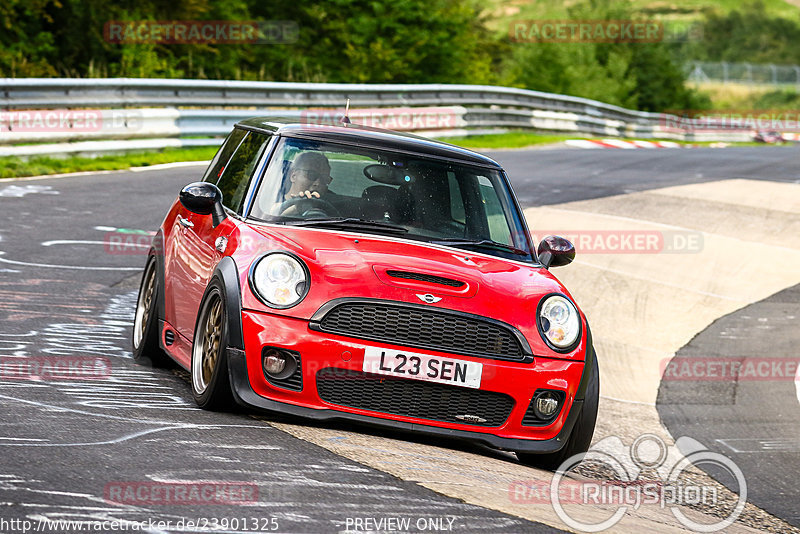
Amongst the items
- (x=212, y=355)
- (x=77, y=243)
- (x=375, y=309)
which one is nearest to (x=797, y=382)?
(x=375, y=309)

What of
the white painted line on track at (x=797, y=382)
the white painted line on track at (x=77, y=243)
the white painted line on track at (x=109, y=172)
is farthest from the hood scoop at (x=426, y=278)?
the white painted line on track at (x=109, y=172)

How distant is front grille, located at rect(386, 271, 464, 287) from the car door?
1.00 meters

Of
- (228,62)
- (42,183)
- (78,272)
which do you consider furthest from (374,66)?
(78,272)

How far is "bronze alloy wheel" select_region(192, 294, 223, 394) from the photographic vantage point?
5.53 metres

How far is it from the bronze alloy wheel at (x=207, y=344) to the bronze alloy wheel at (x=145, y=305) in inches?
46.9

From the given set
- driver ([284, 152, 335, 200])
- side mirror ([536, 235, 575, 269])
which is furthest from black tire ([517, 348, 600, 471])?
driver ([284, 152, 335, 200])

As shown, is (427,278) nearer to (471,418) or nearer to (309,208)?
(471,418)

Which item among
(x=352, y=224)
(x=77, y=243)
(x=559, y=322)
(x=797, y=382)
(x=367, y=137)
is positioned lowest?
(x=797, y=382)

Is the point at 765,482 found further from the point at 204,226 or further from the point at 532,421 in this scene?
the point at 204,226

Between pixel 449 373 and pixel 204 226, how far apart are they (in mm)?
1872

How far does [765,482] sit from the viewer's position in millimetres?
6625

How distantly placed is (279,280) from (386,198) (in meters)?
1.10

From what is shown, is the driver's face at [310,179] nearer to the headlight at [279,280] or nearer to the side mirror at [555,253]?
the headlight at [279,280]

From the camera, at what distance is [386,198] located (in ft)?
20.3
